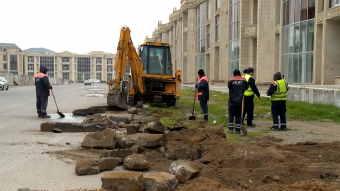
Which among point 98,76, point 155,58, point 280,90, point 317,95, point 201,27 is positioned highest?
point 201,27

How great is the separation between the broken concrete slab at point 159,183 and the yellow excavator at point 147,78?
12.2 meters

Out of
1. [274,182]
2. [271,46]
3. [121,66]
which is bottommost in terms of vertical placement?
[274,182]

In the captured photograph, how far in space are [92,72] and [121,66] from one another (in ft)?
430

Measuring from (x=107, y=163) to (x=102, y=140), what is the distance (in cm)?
167

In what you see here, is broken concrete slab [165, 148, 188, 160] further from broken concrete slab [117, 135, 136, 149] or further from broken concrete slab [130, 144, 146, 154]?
broken concrete slab [117, 135, 136, 149]

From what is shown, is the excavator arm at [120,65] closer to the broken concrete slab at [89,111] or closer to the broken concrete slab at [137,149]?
the broken concrete slab at [89,111]

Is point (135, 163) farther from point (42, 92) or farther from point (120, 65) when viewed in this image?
point (120, 65)

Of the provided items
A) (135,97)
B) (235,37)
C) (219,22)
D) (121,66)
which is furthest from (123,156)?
(219,22)

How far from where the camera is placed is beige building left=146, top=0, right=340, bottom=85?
2509 centimetres

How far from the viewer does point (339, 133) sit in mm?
10805

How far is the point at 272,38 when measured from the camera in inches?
1265

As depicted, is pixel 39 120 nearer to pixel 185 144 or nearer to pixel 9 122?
pixel 9 122

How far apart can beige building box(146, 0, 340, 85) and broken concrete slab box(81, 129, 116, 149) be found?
19557 mm

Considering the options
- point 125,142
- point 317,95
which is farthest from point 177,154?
point 317,95
